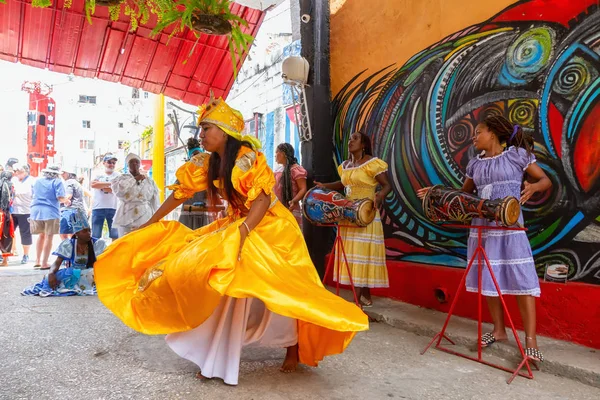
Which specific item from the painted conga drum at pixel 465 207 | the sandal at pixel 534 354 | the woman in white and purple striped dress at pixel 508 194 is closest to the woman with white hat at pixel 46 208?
the painted conga drum at pixel 465 207

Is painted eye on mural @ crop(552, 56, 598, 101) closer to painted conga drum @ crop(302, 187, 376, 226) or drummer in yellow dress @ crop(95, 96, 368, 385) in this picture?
painted conga drum @ crop(302, 187, 376, 226)

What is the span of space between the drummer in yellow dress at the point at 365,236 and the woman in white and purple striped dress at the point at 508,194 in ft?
4.18

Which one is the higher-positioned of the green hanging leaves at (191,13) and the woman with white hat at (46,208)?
the green hanging leaves at (191,13)

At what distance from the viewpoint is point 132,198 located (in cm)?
668

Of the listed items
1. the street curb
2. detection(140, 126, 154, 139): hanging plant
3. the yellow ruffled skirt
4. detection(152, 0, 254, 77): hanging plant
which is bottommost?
the street curb

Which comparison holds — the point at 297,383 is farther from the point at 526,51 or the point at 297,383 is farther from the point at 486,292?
the point at 526,51

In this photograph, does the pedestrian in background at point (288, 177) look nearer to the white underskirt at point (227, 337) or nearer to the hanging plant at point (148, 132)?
the white underskirt at point (227, 337)

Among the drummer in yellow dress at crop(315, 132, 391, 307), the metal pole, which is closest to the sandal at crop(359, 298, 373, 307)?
the drummer in yellow dress at crop(315, 132, 391, 307)

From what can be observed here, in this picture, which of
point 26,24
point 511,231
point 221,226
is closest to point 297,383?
point 221,226

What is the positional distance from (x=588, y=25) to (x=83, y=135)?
1850 inches

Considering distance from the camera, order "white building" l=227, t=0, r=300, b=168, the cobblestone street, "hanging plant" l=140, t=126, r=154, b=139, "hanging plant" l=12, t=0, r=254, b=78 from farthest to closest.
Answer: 1. "hanging plant" l=140, t=126, r=154, b=139
2. "white building" l=227, t=0, r=300, b=168
3. "hanging plant" l=12, t=0, r=254, b=78
4. the cobblestone street

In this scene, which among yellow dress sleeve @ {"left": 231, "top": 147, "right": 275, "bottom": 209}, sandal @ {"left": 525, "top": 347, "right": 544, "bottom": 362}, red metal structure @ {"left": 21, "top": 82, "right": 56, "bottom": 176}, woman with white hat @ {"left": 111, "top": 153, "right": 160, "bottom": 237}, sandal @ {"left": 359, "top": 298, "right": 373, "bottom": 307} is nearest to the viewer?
yellow dress sleeve @ {"left": 231, "top": 147, "right": 275, "bottom": 209}

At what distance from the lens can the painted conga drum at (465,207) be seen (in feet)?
9.93

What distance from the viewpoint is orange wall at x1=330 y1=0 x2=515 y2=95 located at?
463cm
